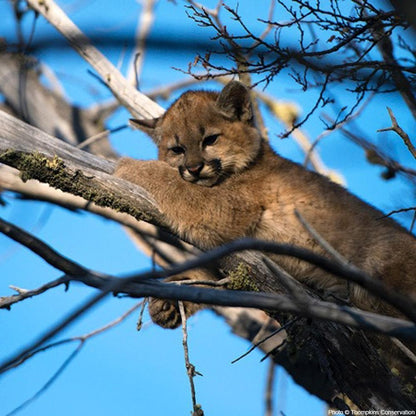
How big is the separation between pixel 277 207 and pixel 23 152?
7.90 ft

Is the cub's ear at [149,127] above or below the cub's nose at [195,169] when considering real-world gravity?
above

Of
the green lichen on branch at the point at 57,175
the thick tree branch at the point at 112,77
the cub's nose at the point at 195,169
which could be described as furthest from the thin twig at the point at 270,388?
the thick tree branch at the point at 112,77

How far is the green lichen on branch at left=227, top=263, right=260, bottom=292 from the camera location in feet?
15.2

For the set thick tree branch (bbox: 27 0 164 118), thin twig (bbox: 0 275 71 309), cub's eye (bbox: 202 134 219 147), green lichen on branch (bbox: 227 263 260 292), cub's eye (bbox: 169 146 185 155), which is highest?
thick tree branch (bbox: 27 0 164 118)

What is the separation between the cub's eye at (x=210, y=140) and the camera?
5.76 metres

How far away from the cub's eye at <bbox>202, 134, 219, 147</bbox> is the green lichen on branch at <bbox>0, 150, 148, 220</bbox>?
1457 mm

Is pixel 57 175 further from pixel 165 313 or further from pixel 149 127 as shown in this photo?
pixel 149 127

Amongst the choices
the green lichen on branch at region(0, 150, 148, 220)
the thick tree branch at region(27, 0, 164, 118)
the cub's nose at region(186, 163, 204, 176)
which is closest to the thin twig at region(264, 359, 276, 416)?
the cub's nose at region(186, 163, 204, 176)

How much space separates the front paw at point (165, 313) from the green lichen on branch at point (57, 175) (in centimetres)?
148

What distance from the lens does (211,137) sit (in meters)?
5.79

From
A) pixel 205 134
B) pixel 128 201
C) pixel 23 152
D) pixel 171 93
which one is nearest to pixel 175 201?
pixel 128 201

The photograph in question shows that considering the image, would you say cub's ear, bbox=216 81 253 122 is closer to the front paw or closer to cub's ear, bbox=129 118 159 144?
cub's ear, bbox=129 118 159 144

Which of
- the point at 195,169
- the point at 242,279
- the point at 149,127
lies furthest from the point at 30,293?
the point at 149,127

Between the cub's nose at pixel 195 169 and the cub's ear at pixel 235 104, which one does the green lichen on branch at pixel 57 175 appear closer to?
the cub's nose at pixel 195 169
